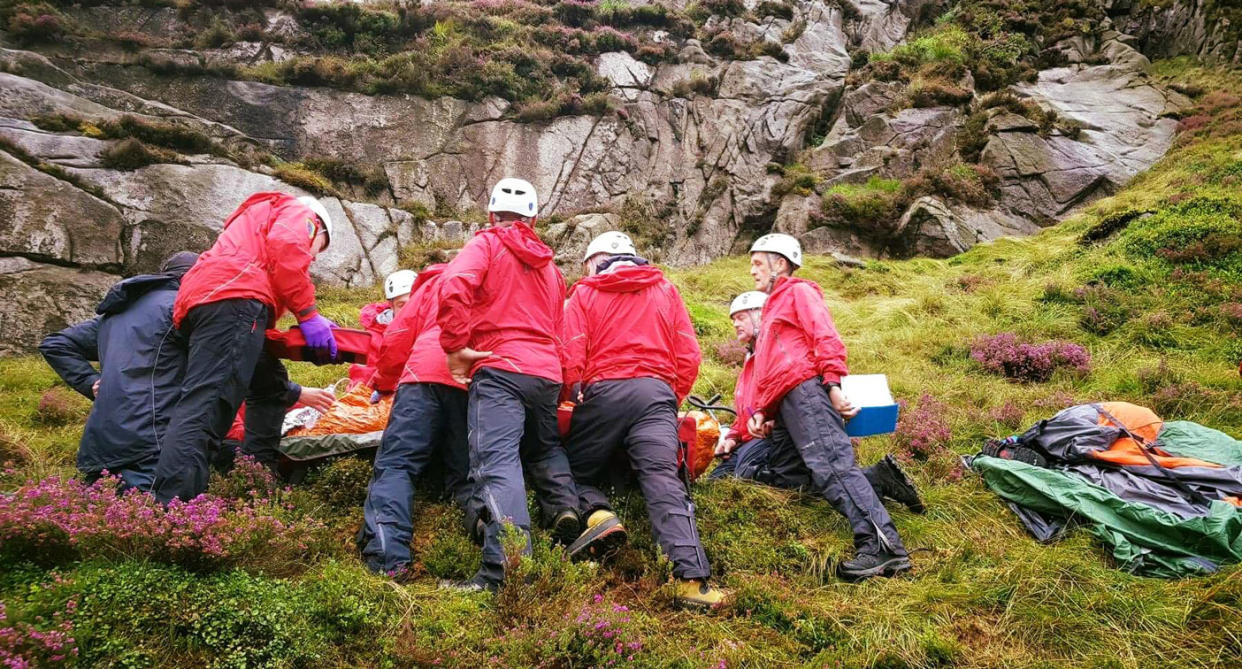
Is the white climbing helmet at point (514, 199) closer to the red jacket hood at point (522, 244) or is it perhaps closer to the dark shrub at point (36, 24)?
the red jacket hood at point (522, 244)

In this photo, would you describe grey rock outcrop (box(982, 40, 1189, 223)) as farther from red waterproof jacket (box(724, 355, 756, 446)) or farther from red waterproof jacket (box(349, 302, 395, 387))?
red waterproof jacket (box(349, 302, 395, 387))

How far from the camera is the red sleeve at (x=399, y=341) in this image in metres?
4.70

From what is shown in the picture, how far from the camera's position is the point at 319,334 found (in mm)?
4562

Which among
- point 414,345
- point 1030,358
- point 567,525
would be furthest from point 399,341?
point 1030,358

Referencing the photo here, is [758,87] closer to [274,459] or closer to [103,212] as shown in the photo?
[103,212]

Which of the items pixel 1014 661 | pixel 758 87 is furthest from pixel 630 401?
pixel 758 87

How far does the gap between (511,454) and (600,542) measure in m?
0.81

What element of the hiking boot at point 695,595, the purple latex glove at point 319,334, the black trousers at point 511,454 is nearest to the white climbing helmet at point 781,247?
the black trousers at point 511,454

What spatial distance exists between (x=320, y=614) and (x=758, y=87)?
23532 mm

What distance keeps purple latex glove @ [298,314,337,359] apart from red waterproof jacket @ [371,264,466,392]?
1.21 feet

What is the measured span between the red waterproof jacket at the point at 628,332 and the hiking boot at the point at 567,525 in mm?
1036

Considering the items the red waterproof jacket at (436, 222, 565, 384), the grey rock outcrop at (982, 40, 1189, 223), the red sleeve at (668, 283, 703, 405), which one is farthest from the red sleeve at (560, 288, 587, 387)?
the grey rock outcrop at (982, 40, 1189, 223)

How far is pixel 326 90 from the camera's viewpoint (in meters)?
17.9

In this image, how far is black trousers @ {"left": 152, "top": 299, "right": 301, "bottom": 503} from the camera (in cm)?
367
